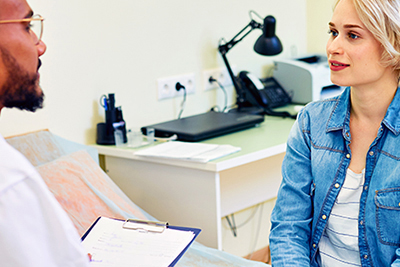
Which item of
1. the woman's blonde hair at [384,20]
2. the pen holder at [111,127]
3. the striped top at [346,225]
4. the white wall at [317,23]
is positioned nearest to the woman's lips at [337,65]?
the woman's blonde hair at [384,20]

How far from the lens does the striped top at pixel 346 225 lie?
1.22 meters

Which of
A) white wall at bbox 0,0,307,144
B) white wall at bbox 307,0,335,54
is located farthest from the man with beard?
white wall at bbox 307,0,335,54

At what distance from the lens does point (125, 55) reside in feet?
6.90

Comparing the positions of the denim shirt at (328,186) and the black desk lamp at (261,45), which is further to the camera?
the black desk lamp at (261,45)

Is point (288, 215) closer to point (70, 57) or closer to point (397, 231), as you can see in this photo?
point (397, 231)

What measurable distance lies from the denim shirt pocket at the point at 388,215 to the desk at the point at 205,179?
23.4 inches

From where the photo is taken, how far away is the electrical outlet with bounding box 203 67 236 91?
2416 millimetres

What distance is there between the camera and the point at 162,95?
88.2 inches

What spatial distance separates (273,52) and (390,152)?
3.95ft

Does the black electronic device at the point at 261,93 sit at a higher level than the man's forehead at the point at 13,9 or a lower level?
Result: lower

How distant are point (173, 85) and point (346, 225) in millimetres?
1239

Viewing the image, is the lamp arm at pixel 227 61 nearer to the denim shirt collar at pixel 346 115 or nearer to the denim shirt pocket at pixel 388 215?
the denim shirt collar at pixel 346 115

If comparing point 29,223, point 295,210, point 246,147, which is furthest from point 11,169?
point 246,147

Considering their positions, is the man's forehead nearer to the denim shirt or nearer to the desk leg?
the denim shirt
